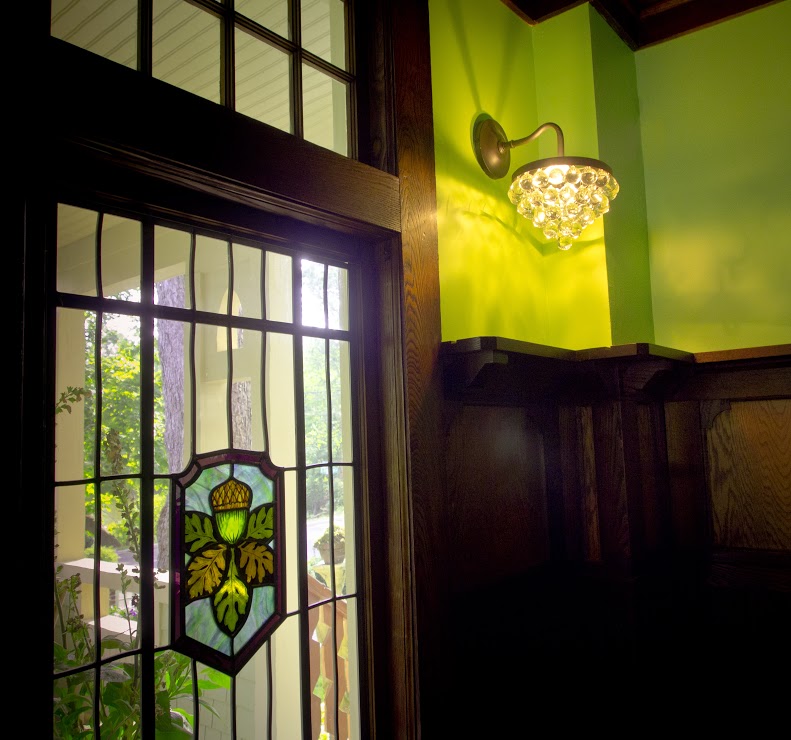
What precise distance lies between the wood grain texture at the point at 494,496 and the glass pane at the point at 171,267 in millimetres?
1010

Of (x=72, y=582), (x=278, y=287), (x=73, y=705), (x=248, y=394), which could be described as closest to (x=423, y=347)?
(x=278, y=287)

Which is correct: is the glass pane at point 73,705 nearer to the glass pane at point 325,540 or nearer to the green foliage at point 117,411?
the green foliage at point 117,411

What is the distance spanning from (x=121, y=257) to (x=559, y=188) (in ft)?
5.03

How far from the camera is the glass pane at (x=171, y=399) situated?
150 cm

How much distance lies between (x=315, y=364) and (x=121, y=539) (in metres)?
0.72

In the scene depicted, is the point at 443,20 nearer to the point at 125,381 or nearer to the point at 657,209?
the point at 657,209

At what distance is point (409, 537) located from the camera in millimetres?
1949

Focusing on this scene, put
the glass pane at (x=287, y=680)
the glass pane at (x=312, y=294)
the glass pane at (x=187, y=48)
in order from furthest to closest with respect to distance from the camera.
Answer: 1. the glass pane at (x=312, y=294)
2. the glass pane at (x=287, y=680)
3. the glass pane at (x=187, y=48)

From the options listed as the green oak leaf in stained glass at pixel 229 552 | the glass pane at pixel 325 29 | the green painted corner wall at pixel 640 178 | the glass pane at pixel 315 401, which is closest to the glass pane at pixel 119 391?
the green oak leaf in stained glass at pixel 229 552

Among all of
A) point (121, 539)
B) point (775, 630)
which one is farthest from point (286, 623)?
point (775, 630)

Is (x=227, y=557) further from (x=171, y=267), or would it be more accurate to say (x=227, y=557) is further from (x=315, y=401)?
(x=171, y=267)

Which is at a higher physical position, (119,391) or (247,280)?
(247,280)

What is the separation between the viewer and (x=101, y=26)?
1.47 metres

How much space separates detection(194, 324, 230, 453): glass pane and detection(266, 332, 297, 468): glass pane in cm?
14
